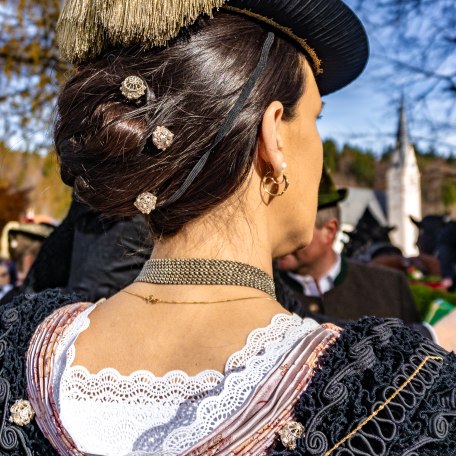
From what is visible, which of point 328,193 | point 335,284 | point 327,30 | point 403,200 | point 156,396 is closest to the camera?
point 156,396

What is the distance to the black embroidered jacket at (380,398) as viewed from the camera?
3.62ft

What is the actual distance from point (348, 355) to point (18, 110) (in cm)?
884

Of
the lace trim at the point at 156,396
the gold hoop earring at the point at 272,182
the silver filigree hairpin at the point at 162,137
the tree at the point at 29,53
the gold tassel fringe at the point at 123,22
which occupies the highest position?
the gold tassel fringe at the point at 123,22

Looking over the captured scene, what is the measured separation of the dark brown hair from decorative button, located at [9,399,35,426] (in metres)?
0.43

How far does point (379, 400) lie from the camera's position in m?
1.12

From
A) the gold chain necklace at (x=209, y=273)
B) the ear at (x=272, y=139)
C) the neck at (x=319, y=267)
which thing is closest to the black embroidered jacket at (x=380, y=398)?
the gold chain necklace at (x=209, y=273)

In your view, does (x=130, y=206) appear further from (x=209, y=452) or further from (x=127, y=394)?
(x=209, y=452)

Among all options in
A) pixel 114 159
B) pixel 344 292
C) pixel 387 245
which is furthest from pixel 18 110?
pixel 114 159

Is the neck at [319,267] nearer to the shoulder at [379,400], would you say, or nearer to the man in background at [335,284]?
the man in background at [335,284]

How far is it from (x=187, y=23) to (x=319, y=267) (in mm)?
3375

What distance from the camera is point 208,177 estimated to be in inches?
51.0

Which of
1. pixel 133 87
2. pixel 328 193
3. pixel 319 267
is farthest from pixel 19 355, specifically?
pixel 319 267

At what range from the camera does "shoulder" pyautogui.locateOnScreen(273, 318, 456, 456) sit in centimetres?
110

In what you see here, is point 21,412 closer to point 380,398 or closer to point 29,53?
point 380,398
